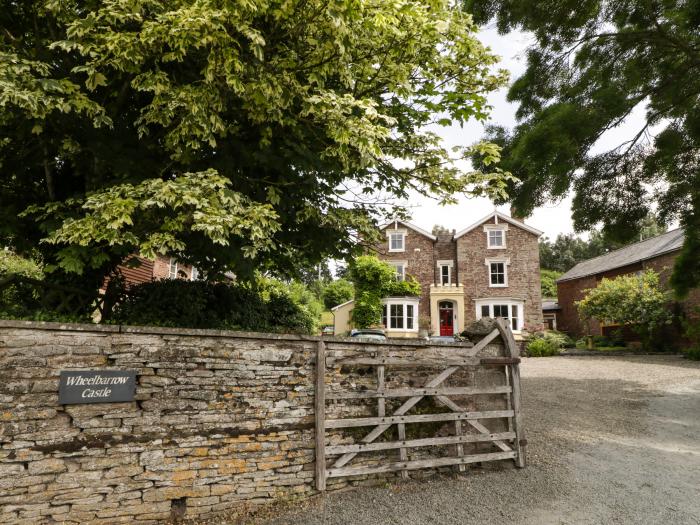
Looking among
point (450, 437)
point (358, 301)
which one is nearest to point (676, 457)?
point (450, 437)

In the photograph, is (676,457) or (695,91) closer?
(676,457)

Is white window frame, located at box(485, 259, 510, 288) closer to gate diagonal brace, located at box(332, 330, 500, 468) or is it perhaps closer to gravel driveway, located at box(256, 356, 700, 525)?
gravel driveway, located at box(256, 356, 700, 525)

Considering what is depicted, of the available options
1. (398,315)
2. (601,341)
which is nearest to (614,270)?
(601,341)

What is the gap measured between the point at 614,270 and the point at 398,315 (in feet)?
52.3

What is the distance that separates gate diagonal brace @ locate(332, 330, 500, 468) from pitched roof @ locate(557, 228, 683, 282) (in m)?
22.9

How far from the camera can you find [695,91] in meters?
8.32

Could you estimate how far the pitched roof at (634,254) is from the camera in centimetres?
2490

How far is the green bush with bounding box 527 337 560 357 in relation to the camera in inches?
915

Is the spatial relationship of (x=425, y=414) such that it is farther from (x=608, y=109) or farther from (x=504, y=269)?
(x=504, y=269)

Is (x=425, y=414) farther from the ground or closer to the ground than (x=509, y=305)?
closer to the ground

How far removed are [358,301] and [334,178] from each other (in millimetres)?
19057

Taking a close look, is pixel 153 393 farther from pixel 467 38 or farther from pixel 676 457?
pixel 676 457

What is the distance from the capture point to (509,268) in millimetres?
26875

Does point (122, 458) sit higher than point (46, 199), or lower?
lower
